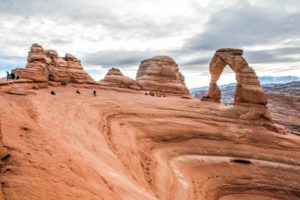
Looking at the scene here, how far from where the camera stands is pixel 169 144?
26469 millimetres

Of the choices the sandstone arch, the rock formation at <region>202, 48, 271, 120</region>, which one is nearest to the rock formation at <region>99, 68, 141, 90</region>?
the sandstone arch

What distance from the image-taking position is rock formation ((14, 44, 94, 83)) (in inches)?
1528

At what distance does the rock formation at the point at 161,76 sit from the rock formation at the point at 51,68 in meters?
18.4

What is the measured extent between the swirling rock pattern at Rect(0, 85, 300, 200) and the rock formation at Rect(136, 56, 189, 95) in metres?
32.9

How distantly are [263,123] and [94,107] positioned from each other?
18.7 metres

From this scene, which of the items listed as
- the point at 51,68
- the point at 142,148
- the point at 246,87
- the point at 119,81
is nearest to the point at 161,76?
the point at 119,81

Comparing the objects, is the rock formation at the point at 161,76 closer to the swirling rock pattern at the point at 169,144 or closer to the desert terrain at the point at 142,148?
the desert terrain at the point at 142,148

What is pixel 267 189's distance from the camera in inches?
957

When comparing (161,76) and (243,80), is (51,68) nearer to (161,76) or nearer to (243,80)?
(161,76)

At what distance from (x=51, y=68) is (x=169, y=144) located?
97.6 feet

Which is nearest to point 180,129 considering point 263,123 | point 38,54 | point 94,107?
point 94,107

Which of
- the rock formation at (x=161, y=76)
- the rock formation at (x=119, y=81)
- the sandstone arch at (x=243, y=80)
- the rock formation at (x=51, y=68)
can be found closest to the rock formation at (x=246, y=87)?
the sandstone arch at (x=243, y=80)

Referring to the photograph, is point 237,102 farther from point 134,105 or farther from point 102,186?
point 102,186

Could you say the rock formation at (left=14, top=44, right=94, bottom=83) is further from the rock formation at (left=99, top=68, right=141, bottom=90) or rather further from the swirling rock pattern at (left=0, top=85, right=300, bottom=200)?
the swirling rock pattern at (left=0, top=85, right=300, bottom=200)
